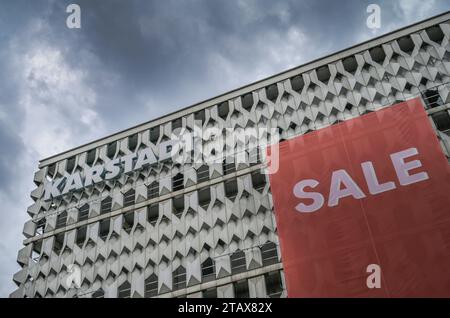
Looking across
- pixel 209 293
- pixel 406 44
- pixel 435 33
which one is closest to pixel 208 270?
pixel 209 293

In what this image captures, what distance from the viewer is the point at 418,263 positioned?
27.4 metres

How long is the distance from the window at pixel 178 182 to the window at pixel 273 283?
10.0 m

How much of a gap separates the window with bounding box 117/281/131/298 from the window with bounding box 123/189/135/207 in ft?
21.8

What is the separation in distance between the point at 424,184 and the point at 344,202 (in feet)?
15.5

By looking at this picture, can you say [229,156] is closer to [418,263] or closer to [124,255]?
[124,255]

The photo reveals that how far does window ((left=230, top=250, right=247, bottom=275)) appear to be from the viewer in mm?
32500

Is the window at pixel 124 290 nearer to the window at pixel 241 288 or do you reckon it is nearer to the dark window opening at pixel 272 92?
the window at pixel 241 288

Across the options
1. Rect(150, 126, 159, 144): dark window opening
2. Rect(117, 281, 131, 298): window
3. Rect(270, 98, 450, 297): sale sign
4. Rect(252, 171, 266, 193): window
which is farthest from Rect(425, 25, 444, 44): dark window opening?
Rect(117, 281, 131, 298): window

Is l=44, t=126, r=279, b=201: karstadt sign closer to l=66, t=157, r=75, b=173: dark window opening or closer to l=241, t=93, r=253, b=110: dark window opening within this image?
l=66, t=157, r=75, b=173: dark window opening

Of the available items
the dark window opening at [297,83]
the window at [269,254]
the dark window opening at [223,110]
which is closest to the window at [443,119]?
the dark window opening at [297,83]

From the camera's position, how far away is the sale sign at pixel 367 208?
27719 mm

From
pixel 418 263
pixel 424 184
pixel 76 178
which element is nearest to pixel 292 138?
pixel 424 184
